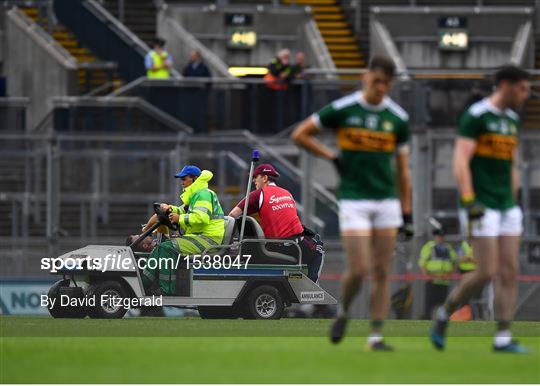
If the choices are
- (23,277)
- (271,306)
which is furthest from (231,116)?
(271,306)

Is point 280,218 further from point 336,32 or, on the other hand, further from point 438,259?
point 336,32

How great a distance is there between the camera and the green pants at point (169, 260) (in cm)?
2091

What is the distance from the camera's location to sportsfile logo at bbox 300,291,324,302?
21469 mm

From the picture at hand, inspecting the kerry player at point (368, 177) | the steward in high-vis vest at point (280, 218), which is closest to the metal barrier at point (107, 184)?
the steward in high-vis vest at point (280, 218)

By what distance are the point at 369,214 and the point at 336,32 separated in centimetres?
2436

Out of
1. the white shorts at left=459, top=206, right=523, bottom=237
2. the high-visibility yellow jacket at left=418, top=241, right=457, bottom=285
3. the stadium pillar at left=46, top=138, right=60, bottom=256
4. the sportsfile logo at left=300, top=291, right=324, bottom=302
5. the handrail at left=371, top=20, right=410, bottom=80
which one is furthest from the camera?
the handrail at left=371, top=20, right=410, bottom=80

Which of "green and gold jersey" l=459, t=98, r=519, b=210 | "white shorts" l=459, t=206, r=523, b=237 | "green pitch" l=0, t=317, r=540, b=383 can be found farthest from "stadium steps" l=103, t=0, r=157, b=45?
"white shorts" l=459, t=206, r=523, b=237

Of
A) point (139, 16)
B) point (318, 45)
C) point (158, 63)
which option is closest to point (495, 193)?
point (158, 63)

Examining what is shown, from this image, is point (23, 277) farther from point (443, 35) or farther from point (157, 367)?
point (157, 367)

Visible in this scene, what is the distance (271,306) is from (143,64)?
12760mm

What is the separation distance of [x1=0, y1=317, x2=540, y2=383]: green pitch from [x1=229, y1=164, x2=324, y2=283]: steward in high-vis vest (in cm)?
372

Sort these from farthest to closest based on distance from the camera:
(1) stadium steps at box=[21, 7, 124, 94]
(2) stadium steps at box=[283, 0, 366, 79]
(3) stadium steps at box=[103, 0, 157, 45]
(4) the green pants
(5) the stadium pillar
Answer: (3) stadium steps at box=[103, 0, 157, 45] → (2) stadium steps at box=[283, 0, 366, 79] → (1) stadium steps at box=[21, 7, 124, 94] → (5) the stadium pillar → (4) the green pants

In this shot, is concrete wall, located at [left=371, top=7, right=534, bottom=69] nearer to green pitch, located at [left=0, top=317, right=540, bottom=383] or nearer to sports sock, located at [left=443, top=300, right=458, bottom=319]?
green pitch, located at [left=0, top=317, right=540, bottom=383]

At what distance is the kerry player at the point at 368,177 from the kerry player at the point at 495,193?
50cm
